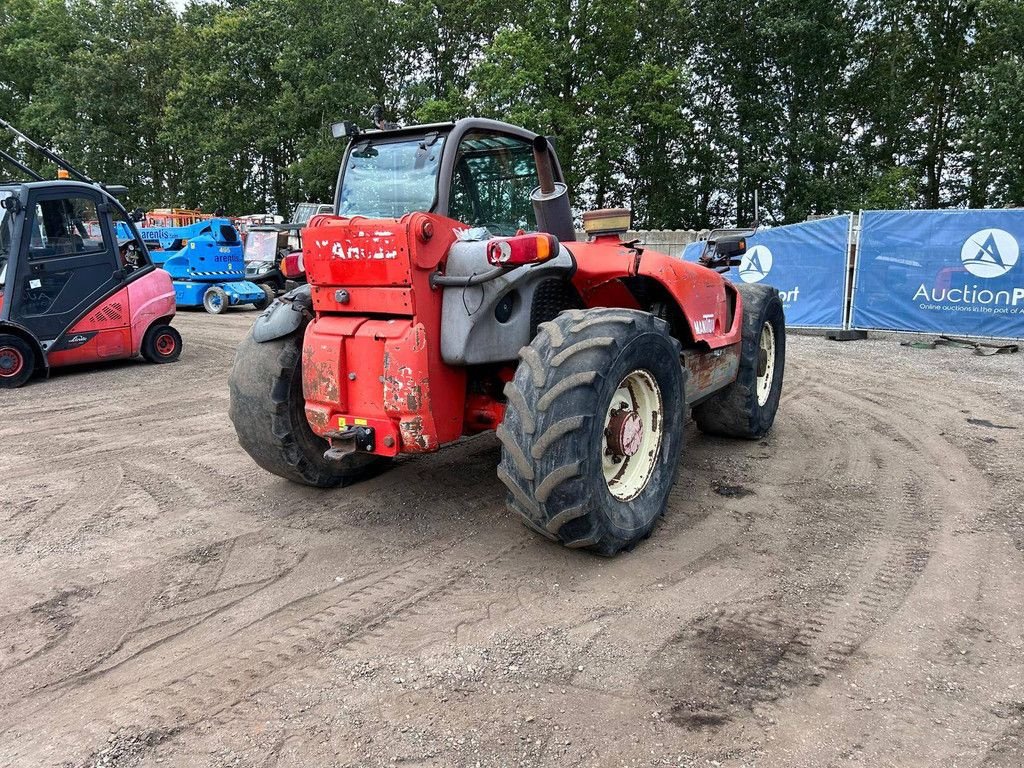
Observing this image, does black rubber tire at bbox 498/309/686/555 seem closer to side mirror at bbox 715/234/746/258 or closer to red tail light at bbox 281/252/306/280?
red tail light at bbox 281/252/306/280

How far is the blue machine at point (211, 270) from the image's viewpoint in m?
17.4

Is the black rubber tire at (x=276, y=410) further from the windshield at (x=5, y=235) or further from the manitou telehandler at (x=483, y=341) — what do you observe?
the windshield at (x=5, y=235)

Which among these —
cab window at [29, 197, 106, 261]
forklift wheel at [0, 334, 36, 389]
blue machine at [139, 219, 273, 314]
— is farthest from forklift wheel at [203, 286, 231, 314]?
forklift wheel at [0, 334, 36, 389]

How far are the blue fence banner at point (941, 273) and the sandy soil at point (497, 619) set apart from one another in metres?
6.47

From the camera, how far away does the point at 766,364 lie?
21.2 ft

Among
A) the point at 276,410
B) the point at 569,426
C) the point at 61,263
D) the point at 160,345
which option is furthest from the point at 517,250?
the point at 160,345

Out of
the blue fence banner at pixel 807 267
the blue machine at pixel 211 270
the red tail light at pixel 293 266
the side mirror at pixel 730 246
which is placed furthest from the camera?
the blue machine at pixel 211 270

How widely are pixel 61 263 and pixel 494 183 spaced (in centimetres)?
712

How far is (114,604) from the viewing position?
351 centimetres

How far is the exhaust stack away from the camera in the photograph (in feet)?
14.4

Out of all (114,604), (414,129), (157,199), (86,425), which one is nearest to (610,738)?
(114,604)

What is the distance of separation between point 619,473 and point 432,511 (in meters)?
1.21

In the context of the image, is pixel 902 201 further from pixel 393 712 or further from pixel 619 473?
pixel 393 712

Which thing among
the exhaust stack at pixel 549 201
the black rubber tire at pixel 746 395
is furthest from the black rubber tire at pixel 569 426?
the black rubber tire at pixel 746 395
